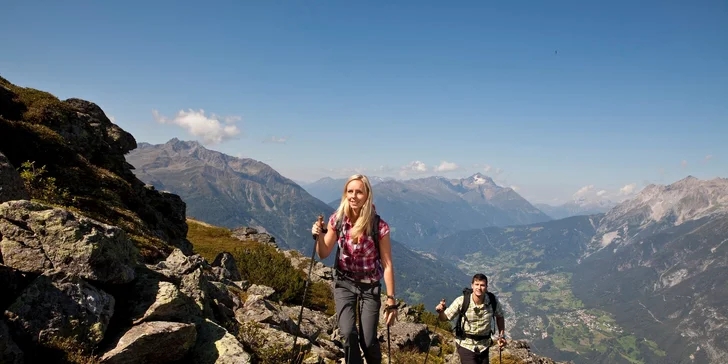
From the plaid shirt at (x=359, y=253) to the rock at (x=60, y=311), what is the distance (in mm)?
4480

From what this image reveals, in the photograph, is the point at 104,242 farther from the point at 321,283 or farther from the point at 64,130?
the point at 321,283

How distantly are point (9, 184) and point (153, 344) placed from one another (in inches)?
255

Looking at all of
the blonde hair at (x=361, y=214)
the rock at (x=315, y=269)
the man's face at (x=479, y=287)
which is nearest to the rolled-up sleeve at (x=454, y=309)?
the man's face at (x=479, y=287)

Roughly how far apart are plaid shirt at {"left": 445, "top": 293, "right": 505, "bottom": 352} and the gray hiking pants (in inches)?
128

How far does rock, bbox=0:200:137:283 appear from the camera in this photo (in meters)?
6.23

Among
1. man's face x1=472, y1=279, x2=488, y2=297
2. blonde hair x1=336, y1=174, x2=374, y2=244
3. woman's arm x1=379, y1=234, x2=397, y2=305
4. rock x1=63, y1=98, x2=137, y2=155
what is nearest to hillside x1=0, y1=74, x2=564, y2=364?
woman's arm x1=379, y1=234, x2=397, y2=305

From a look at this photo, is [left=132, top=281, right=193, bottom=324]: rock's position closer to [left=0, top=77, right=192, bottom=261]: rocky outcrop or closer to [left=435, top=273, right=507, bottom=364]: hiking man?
[left=0, top=77, right=192, bottom=261]: rocky outcrop

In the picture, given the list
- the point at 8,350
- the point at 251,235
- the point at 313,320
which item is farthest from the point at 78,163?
the point at 251,235

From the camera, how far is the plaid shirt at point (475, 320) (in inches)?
380

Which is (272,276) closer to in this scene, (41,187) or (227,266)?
(227,266)

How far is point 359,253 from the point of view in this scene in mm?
7344

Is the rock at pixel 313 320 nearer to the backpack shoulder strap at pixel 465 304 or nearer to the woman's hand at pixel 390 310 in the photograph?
the backpack shoulder strap at pixel 465 304

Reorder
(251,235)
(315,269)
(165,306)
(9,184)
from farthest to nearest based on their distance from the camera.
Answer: (251,235) < (315,269) < (9,184) < (165,306)

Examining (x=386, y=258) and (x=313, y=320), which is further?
(x=313, y=320)
